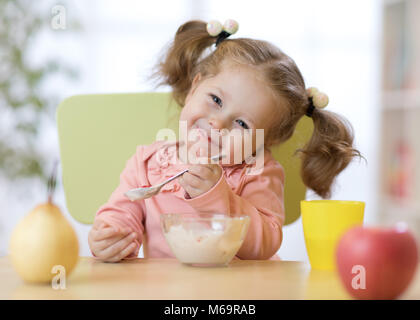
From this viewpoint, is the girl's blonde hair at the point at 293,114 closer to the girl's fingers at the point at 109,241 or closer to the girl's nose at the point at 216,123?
the girl's nose at the point at 216,123

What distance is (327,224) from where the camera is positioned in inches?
30.0

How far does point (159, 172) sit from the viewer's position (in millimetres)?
1132

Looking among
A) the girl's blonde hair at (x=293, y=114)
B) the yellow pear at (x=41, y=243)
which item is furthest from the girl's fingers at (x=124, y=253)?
the girl's blonde hair at (x=293, y=114)

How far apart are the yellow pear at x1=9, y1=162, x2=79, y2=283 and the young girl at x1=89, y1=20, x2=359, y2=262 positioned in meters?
0.33

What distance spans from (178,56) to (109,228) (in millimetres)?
592

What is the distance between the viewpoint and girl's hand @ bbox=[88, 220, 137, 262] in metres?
0.81

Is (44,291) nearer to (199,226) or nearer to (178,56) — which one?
(199,226)

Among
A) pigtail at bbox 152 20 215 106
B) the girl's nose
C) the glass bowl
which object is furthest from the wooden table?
pigtail at bbox 152 20 215 106

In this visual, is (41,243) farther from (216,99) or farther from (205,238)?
(216,99)

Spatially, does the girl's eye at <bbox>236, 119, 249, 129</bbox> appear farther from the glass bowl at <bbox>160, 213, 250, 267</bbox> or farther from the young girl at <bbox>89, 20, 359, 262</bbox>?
the glass bowl at <bbox>160, 213, 250, 267</bbox>

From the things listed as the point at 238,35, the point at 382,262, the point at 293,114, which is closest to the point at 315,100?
the point at 293,114

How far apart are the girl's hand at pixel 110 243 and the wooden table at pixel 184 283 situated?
0.11ft

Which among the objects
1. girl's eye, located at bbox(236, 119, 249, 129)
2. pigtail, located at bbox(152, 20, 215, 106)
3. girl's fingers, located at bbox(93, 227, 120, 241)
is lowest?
girl's fingers, located at bbox(93, 227, 120, 241)
